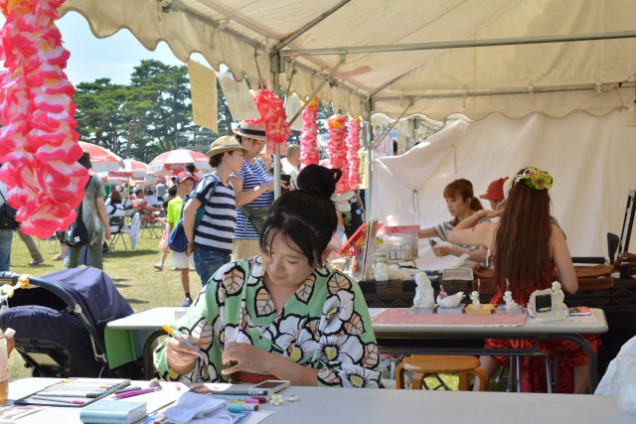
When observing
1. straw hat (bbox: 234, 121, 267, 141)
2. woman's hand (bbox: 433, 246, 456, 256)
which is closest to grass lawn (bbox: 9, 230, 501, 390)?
woman's hand (bbox: 433, 246, 456, 256)

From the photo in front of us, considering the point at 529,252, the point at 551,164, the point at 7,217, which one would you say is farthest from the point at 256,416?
the point at 551,164

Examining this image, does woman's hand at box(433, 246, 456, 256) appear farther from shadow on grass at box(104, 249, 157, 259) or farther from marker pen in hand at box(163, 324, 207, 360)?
shadow on grass at box(104, 249, 157, 259)

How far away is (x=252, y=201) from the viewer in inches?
219

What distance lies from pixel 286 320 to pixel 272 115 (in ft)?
9.94

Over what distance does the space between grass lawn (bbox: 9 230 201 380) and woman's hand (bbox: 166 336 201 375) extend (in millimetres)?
3653

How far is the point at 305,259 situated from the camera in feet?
7.17

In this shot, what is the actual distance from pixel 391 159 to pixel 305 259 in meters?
6.68

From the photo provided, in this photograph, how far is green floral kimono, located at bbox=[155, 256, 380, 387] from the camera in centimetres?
216

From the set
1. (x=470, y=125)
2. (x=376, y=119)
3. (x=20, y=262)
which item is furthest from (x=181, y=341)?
(x=20, y=262)

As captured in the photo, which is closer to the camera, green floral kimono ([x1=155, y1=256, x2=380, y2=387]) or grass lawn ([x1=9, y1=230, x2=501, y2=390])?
green floral kimono ([x1=155, y1=256, x2=380, y2=387])

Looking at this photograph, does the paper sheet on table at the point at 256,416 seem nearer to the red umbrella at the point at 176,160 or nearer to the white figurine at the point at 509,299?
the white figurine at the point at 509,299

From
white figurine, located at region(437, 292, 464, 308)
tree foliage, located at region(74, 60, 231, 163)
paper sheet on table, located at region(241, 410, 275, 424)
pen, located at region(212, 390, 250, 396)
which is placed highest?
tree foliage, located at region(74, 60, 231, 163)

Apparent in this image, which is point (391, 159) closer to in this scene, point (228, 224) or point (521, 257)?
point (228, 224)

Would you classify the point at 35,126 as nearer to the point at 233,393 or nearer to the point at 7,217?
the point at 233,393
